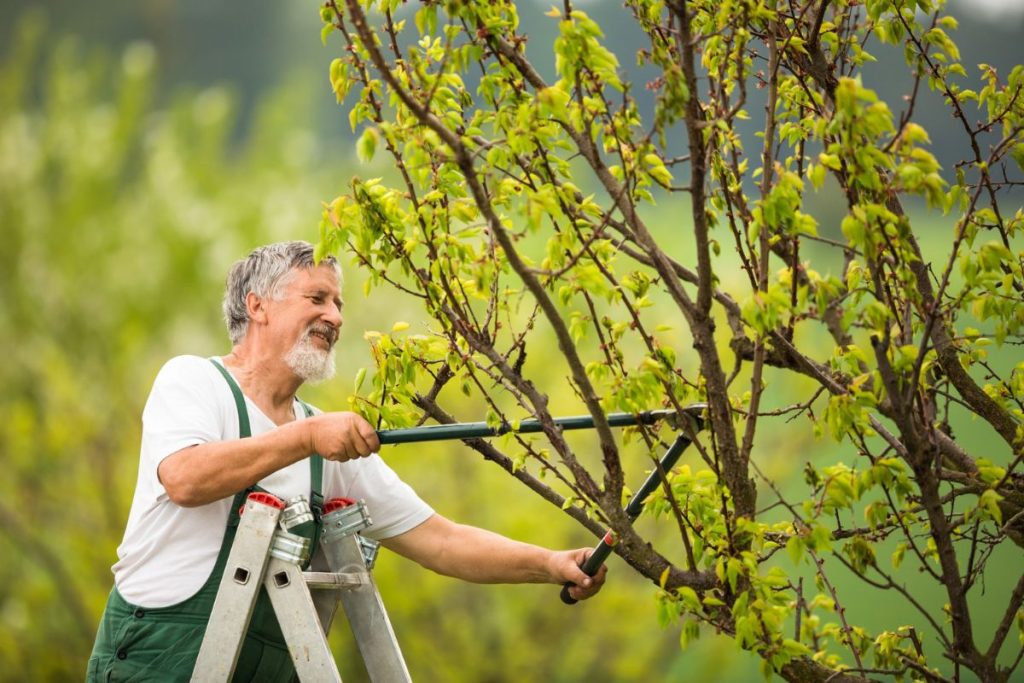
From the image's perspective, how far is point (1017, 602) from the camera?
2402 mm

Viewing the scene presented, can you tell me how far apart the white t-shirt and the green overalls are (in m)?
0.03

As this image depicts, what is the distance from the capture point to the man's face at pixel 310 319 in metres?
2.77

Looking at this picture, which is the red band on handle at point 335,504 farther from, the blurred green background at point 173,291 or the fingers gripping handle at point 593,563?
the blurred green background at point 173,291

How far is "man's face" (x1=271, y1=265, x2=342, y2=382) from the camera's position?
109 inches

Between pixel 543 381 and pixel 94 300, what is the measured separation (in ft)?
12.9

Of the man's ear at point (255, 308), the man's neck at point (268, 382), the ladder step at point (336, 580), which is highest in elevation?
the man's ear at point (255, 308)

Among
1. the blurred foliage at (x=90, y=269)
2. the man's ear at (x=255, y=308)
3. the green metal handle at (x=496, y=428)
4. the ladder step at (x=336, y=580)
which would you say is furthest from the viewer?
the blurred foliage at (x=90, y=269)

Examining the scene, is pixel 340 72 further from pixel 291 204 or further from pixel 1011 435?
pixel 291 204

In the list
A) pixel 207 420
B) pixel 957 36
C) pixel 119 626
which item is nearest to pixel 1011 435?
pixel 207 420

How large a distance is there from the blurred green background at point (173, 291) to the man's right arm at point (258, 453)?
4383mm

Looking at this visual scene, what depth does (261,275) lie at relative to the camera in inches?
113

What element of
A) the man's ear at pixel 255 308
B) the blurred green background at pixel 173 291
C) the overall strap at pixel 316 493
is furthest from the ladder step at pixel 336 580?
the blurred green background at pixel 173 291

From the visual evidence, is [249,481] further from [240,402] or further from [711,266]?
[711,266]

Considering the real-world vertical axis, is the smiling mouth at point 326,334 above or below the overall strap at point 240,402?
above
